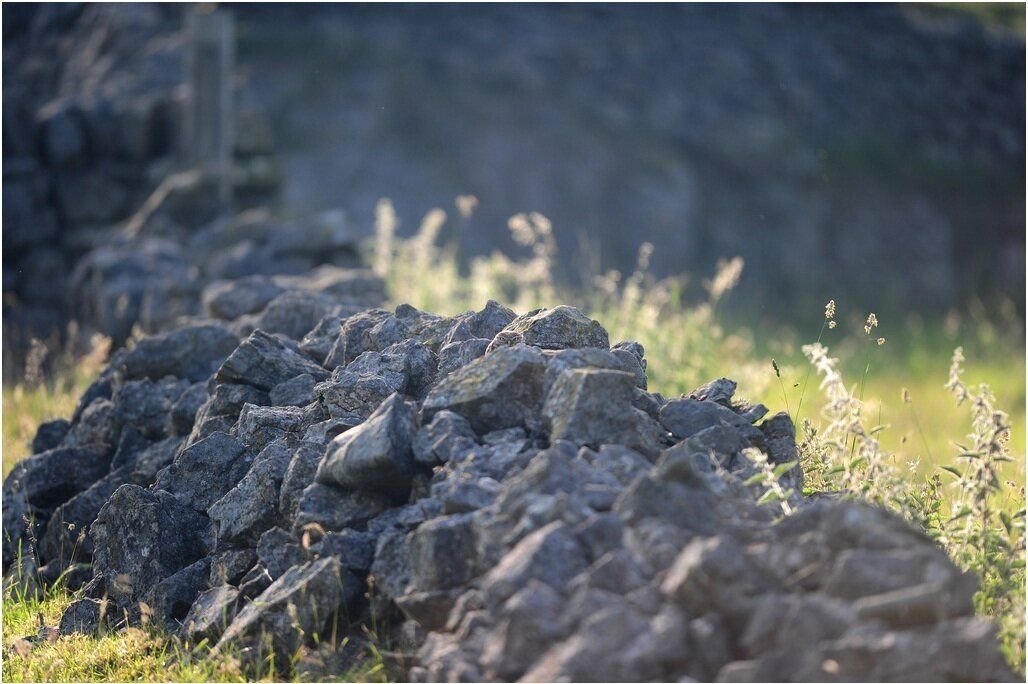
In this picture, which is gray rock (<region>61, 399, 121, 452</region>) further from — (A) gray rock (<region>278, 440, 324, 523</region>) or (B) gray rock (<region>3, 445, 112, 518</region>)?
(A) gray rock (<region>278, 440, 324, 523</region>)

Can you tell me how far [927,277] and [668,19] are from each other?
552cm

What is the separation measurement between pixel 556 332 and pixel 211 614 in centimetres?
156

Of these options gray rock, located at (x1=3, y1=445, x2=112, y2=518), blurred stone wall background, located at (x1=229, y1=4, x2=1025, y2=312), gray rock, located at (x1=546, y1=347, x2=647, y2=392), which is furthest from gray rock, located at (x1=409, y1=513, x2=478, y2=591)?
blurred stone wall background, located at (x1=229, y1=4, x2=1025, y2=312)

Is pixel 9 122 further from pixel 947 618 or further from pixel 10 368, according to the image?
pixel 947 618

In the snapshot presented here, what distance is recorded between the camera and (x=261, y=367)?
491 cm

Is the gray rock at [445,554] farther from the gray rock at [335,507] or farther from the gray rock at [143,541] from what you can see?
the gray rock at [143,541]

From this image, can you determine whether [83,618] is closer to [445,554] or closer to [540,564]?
[445,554]

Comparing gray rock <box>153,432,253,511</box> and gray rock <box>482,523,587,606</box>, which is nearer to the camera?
gray rock <box>482,523,587,606</box>

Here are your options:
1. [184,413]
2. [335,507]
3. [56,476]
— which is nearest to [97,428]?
[56,476]

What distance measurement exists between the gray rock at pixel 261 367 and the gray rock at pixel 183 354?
120cm

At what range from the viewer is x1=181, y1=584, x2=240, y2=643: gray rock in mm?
3822

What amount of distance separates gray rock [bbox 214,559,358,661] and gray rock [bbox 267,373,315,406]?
1.12 metres

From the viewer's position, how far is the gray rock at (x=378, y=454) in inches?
145

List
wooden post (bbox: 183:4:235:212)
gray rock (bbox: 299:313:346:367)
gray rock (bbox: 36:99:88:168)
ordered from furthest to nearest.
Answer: gray rock (bbox: 36:99:88:168) < wooden post (bbox: 183:4:235:212) < gray rock (bbox: 299:313:346:367)
